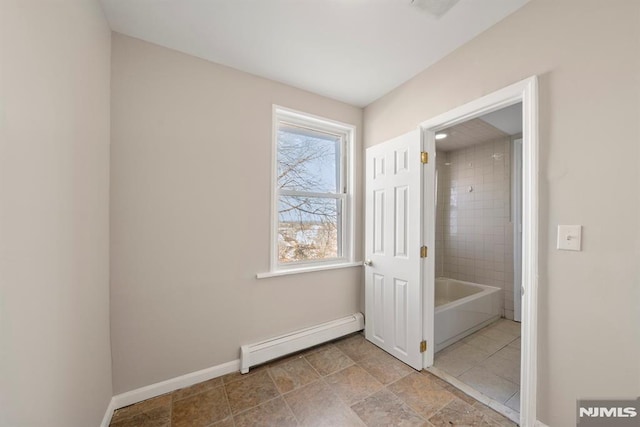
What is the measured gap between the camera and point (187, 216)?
70.9 inches

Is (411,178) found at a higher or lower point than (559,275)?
higher

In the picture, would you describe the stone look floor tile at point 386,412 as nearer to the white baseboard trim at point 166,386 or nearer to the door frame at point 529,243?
the door frame at point 529,243

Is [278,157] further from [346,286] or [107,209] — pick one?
[346,286]

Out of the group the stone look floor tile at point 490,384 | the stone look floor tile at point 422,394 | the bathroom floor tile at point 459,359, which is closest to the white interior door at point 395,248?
the stone look floor tile at point 422,394

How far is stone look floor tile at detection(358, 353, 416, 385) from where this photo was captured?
189 cm

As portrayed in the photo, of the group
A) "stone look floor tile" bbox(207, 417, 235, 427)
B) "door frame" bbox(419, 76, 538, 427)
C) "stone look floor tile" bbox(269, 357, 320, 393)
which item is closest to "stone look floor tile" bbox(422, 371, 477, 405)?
"door frame" bbox(419, 76, 538, 427)

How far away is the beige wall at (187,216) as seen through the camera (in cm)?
162

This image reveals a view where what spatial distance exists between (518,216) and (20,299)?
159 inches

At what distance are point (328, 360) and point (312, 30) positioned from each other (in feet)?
8.43

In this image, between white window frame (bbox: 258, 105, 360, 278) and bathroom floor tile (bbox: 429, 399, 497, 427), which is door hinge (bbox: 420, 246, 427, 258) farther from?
bathroom floor tile (bbox: 429, 399, 497, 427)

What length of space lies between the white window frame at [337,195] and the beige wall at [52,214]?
44.3 inches

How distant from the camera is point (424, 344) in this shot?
1985 mm

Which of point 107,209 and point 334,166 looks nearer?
point 107,209

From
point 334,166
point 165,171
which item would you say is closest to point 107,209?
point 165,171
